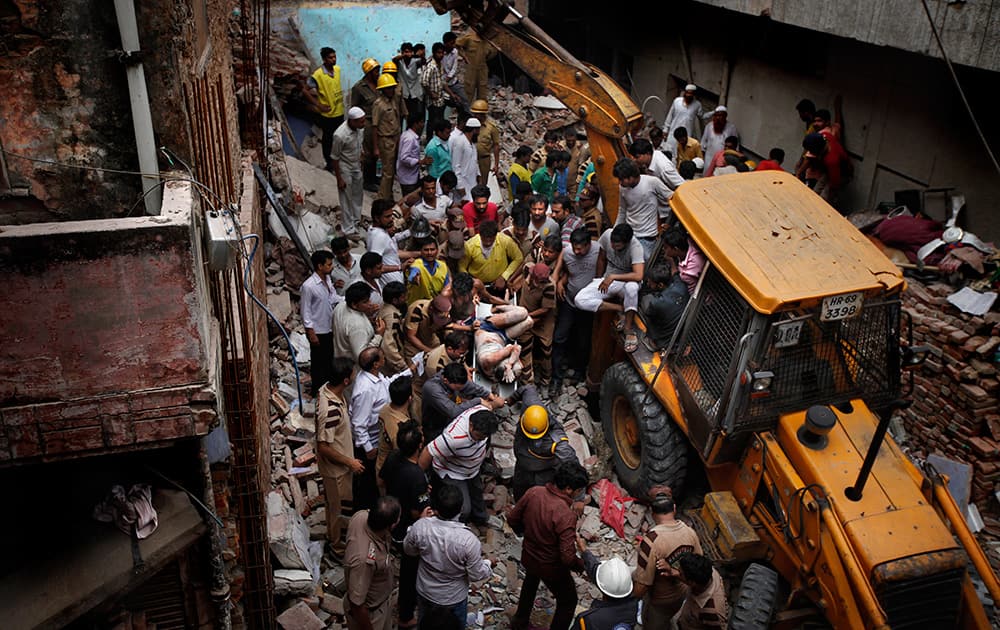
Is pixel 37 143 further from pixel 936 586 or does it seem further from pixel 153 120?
pixel 936 586

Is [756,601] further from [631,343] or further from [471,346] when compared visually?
[471,346]

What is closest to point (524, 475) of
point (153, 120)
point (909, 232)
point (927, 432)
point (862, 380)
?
point (862, 380)

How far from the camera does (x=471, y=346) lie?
7207 millimetres

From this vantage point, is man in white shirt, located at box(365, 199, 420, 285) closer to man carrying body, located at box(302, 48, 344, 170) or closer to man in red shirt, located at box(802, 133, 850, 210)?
man carrying body, located at box(302, 48, 344, 170)

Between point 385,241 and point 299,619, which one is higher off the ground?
point 385,241

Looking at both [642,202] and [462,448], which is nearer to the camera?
[462,448]

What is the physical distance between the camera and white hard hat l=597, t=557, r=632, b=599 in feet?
15.7

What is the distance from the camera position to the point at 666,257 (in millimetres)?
6668

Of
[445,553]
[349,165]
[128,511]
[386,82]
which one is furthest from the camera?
[386,82]

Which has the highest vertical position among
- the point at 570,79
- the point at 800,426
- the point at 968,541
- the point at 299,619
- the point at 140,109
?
the point at 140,109

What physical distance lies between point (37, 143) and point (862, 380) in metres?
5.04

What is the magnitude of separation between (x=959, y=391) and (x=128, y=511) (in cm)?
664

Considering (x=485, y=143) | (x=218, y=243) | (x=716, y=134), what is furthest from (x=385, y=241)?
(x=716, y=134)

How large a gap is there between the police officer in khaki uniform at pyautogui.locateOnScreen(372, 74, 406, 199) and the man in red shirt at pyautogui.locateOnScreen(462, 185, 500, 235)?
7.51 ft
